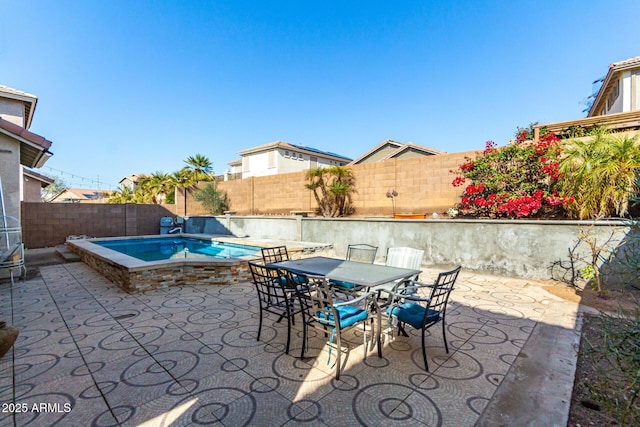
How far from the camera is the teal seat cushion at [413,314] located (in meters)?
3.00

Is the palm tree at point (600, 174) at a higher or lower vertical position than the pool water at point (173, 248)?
higher

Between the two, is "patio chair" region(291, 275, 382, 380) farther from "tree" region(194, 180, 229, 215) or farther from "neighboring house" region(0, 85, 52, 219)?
"tree" region(194, 180, 229, 215)

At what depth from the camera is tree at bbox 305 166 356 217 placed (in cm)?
1202

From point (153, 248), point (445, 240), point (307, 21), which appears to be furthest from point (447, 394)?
point (307, 21)

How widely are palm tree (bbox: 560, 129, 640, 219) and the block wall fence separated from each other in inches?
107

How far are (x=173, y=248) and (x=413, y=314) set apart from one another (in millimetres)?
11698

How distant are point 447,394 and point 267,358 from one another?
1709 millimetres

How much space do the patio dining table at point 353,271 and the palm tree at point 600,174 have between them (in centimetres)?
491

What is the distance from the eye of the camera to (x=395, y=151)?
2053 centimetres

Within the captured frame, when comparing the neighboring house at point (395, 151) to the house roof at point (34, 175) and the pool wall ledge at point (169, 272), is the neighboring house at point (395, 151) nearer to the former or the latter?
the pool wall ledge at point (169, 272)

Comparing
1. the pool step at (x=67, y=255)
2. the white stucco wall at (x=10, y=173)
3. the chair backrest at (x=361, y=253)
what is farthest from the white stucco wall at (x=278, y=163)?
the chair backrest at (x=361, y=253)

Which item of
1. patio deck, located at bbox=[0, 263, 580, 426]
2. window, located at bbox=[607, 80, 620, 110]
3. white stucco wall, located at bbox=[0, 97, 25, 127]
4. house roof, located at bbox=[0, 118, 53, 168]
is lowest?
patio deck, located at bbox=[0, 263, 580, 426]

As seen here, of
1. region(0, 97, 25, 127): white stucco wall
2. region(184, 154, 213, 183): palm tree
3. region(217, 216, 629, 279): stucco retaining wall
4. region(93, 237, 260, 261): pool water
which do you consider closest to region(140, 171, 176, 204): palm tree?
region(184, 154, 213, 183): palm tree

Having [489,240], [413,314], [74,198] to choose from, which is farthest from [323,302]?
[74,198]
